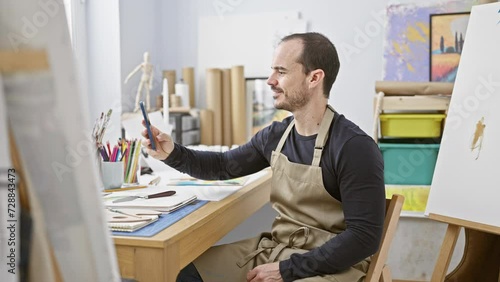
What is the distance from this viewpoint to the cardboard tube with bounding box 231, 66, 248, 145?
3061 mm

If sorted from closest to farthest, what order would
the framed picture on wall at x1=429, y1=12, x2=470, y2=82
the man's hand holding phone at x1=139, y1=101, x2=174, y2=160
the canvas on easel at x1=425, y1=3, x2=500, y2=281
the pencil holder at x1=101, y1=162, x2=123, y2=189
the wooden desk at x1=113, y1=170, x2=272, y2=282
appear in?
the wooden desk at x1=113, y1=170, x2=272, y2=282, the man's hand holding phone at x1=139, y1=101, x2=174, y2=160, the pencil holder at x1=101, y1=162, x2=123, y2=189, the canvas on easel at x1=425, y1=3, x2=500, y2=281, the framed picture on wall at x1=429, y1=12, x2=470, y2=82

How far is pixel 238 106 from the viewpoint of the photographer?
122 inches

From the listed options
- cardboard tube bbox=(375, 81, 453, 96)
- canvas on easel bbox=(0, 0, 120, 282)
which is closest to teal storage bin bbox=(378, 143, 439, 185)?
cardboard tube bbox=(375, 81, 453, 96)

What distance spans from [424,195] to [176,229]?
1.77m

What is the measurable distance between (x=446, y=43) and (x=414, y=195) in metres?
0.84

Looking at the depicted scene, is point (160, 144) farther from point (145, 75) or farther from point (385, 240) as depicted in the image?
point (145, 75)

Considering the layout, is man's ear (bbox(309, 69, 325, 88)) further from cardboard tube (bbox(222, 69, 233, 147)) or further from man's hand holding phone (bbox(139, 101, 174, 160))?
cardboard tube (bbox(222, 69, 233, 147))

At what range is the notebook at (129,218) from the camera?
1265mm

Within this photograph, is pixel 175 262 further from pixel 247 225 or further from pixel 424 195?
pixel 424 195

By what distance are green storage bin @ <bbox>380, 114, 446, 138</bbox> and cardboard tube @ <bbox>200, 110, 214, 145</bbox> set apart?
967 mm

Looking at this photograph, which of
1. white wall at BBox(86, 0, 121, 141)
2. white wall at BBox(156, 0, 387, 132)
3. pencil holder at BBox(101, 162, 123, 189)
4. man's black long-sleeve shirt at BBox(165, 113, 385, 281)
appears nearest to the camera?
man's black long-sleeve shirt at BBox(165, 113, 385, 281)

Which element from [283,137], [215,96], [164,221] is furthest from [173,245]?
[215,96]

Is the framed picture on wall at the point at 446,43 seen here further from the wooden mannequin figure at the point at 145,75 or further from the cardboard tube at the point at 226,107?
the wooden mannequin figure at the point at 145,75

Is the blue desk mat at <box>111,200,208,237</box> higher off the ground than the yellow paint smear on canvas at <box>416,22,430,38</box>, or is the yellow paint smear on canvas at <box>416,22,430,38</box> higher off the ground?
the yellow paint smear on canvas at <box>416,22,430,38</box>
